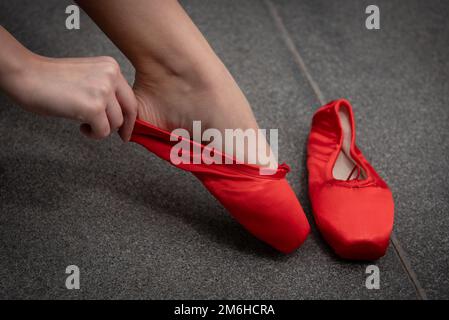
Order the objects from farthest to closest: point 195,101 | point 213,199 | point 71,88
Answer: point 213,199 → point 195,101 → point 71,88

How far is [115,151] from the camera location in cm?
93

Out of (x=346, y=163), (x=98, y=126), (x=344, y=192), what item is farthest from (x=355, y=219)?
(x=98, y=126)

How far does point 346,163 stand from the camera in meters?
0.91

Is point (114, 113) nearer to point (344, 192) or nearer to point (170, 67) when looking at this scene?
point (170, 67)

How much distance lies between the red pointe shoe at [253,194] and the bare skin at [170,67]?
1.4 inches

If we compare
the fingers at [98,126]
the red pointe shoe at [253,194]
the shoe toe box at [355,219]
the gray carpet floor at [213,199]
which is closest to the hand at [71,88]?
the fingers at [98,126]

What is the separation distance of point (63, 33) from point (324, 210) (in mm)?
740

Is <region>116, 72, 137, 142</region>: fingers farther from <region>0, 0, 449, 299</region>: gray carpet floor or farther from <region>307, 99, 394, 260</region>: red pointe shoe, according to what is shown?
<region>307, 99, 394, 260</region>: red pointe shoe

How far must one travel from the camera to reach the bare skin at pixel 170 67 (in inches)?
26.7

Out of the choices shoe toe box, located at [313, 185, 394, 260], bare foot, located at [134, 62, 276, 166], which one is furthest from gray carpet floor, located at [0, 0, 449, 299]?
bare foot, located at [134, 62, 276, 166]

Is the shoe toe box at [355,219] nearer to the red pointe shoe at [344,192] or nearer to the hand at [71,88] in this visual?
→ the red pointe shoe at [344,192]

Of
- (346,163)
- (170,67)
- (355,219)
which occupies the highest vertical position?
(170,67)

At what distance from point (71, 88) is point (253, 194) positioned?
0.30 metres

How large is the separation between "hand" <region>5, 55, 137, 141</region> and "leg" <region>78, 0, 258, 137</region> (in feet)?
0.23
